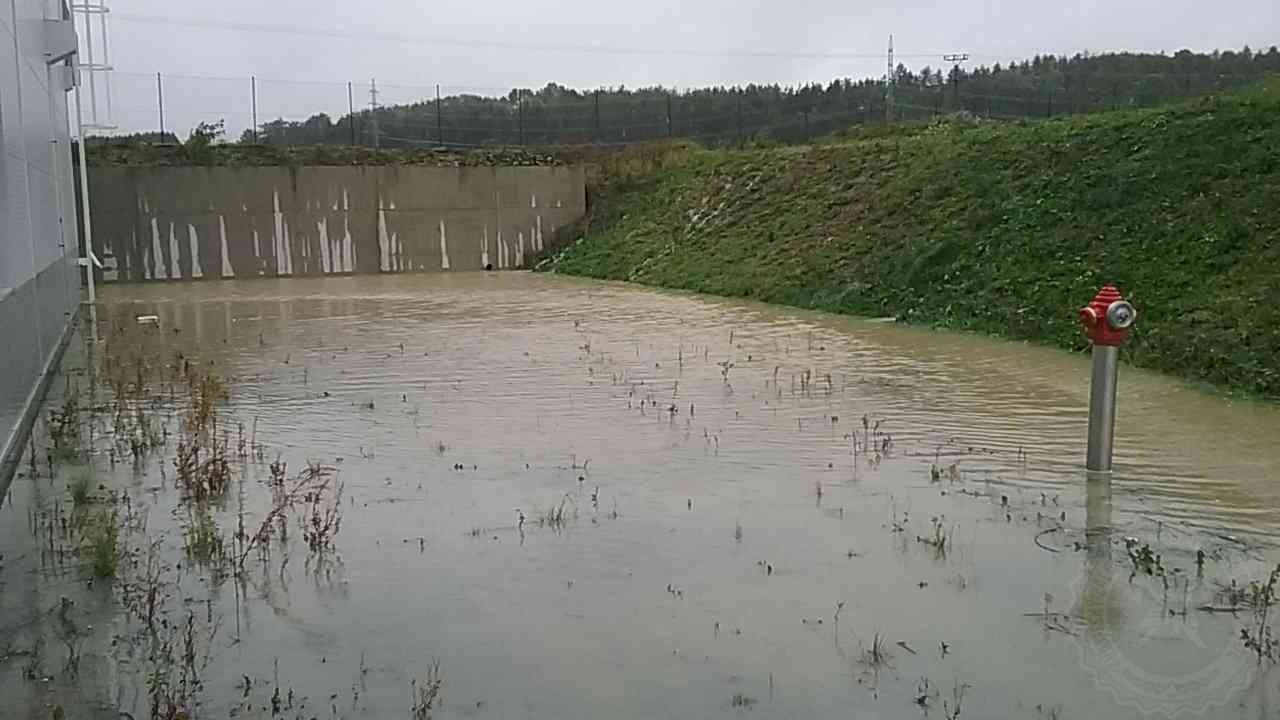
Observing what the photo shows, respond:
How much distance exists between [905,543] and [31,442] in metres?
6.35

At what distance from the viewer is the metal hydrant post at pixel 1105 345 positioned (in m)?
6.84

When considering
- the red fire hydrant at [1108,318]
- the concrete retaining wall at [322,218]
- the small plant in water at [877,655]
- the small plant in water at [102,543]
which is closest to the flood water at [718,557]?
the small plant in water at [877,655]

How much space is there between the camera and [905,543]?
5.88m

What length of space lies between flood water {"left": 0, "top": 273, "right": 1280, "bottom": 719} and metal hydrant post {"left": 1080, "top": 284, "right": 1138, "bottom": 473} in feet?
1.32

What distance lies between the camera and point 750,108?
44.2 m

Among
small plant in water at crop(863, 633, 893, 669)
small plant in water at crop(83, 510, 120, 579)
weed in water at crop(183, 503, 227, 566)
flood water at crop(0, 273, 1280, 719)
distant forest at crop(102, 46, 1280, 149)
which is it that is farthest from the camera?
distant forest at crop(102, 46, 1280, 149)

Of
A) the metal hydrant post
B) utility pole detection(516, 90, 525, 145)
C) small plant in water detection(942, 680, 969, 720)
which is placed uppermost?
utility pole detection(516, 90, 525, 145)

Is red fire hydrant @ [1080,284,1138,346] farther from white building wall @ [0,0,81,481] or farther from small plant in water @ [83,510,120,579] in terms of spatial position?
white building wall @ [0,0,81,481]

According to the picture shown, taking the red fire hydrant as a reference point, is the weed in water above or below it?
below

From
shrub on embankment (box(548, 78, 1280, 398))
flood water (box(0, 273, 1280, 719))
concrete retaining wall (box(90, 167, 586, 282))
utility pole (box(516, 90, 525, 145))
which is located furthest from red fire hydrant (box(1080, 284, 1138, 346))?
utility pole (box(516, 90, 525, 145))

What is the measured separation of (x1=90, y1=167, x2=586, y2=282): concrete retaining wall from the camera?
29.6 meters

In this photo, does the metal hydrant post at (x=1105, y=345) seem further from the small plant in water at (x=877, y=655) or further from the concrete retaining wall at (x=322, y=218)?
the concrete retaining wall at (x=322, y=218)

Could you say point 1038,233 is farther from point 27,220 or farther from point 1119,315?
point 27,220

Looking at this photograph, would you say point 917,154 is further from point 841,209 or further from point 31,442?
point 31,442
